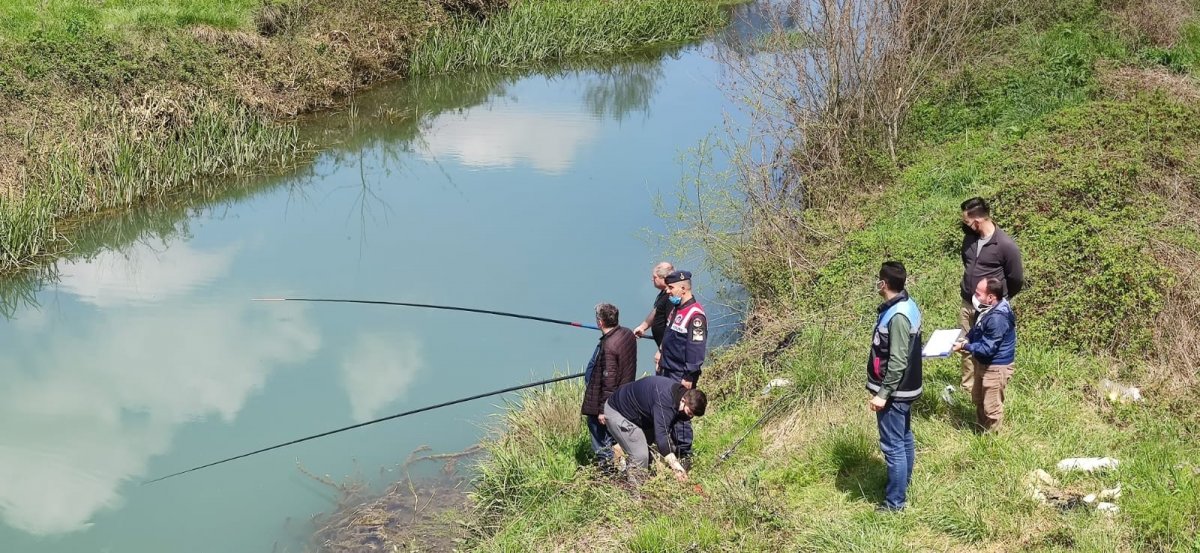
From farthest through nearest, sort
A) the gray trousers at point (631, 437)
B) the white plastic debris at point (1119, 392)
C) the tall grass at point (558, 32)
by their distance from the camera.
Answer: the tall grass at point (558, 32) < the white plastic debris at point (1119, 392) < the gray trousers at point (631, 437)

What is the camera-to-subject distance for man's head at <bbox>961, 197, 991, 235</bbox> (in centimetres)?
682

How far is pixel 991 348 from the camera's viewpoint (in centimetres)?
626

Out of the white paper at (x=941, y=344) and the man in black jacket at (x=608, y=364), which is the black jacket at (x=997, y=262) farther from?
the man in black jacket at (x=608, y=364)

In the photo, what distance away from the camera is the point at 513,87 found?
22.1 meters

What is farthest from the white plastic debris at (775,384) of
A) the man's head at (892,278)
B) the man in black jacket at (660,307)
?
the man's head at (892,278)

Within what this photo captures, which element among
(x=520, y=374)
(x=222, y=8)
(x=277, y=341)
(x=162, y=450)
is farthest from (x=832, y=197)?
(x=222, y=8)

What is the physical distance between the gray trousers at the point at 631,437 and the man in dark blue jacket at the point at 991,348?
79.1 inches

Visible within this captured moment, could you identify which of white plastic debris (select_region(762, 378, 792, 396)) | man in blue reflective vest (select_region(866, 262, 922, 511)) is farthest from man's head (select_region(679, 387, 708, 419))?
white plastic debris (select_region(762, 378, 792, 396))

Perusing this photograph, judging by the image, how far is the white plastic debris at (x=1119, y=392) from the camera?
697 cm

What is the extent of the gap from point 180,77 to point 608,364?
39.3ft

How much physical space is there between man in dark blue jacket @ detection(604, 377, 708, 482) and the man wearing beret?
0.12m

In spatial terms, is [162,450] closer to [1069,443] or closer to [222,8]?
[1069,443]

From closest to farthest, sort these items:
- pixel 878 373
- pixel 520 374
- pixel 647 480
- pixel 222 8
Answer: pixel 878 373 < pixel 647 480 < pixel 520 374 < pixel 222 8

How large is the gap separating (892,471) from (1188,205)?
5.98 meters
